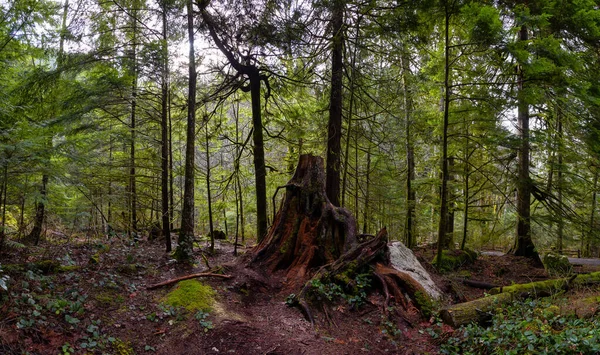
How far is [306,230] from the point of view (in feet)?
25.4

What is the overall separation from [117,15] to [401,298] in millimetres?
11215

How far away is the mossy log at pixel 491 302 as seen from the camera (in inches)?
217

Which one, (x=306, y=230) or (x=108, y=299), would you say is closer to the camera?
(x=108, y=299)

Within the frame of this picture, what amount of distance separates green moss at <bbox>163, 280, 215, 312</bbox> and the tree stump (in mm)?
1534

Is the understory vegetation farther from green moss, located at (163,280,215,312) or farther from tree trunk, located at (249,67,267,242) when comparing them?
tree trunk, located at (249,67,267,242)

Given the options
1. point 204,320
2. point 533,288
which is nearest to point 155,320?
point 204,320

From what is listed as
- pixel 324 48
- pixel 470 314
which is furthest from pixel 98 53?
pixel 470 314

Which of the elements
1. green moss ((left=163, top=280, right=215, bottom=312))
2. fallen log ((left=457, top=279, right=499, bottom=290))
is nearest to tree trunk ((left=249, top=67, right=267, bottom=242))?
green moss ((left=163, top=280, right=215, bottom=312))

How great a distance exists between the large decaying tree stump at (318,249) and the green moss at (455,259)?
3.85 metres

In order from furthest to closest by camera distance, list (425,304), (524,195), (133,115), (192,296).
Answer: (133,115)
(524,195)
(425,304)
(192,296)

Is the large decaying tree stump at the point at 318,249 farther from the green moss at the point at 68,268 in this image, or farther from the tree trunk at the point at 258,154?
the green moss at the point at 68,268

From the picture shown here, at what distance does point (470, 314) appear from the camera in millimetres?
5523

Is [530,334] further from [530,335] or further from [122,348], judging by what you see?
[122,348]

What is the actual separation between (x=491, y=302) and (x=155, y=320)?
18.7ft
